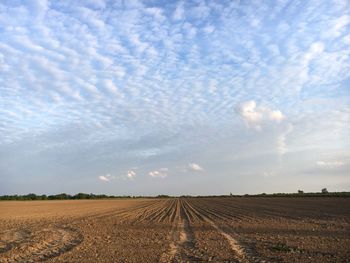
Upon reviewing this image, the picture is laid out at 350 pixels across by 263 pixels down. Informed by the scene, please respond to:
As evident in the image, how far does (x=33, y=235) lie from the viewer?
52.0ft

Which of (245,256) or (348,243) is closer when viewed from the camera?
(245,256)

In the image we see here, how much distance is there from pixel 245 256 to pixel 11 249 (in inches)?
286

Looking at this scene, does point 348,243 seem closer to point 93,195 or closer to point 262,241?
point 262,241

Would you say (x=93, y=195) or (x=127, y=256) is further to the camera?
(x=93, y=195)

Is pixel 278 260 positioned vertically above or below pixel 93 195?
below

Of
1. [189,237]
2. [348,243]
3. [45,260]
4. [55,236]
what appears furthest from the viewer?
[55,236]

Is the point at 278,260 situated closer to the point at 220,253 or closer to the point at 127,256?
the point at 220,253

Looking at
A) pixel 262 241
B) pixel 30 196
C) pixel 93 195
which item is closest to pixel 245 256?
pixel 262 241

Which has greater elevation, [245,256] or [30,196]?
[30,196]

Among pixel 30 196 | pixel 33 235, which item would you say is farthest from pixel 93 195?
pixel 33 235

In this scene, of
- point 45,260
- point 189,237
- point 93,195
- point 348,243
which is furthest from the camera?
point 93,195

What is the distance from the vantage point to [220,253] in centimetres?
1059

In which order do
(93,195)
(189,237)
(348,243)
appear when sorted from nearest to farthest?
1. (348,243)
2. (189,237)
3. (93,195)

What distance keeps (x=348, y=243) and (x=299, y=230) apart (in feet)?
12.8
